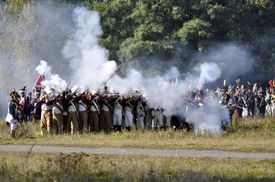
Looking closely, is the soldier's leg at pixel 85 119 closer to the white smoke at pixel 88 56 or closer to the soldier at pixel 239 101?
the white smoke at pixel 88 56

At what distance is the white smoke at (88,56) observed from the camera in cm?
3012

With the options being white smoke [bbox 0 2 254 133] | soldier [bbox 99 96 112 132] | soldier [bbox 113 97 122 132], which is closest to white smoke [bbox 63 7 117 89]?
white smoke [bbox 0 2 254 133]

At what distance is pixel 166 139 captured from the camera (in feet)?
78.5

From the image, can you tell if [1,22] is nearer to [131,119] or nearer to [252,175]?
[131,119]

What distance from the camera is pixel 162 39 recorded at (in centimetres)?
4512

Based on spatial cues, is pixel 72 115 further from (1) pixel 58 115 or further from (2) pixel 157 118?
(2) pixel 157 118

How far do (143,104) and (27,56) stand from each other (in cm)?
1460

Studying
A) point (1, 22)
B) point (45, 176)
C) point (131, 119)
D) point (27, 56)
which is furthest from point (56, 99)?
point (1, 22)

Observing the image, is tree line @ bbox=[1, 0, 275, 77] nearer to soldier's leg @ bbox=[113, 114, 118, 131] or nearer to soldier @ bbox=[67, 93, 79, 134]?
soldier's leg @ bbox=[113, 114, 118, 131]

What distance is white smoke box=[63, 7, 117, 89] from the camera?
3012 centimetres

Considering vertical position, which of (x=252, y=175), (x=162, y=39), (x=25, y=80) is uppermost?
(x=162, y=39)

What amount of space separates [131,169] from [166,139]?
30.1ft

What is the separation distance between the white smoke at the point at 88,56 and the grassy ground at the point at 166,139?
12.1 feet

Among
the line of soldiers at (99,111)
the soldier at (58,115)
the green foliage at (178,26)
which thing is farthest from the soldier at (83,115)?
the green foliage at (178,26)
